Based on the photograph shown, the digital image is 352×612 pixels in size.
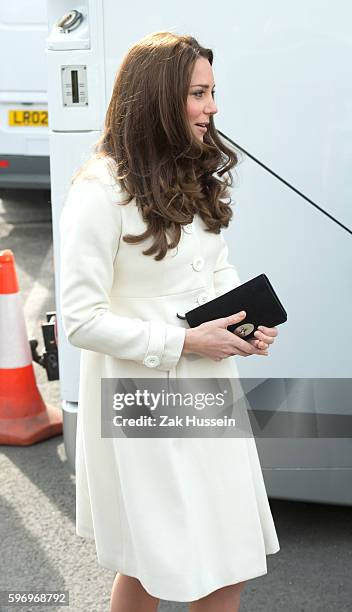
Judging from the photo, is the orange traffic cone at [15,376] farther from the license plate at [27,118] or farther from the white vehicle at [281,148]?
the license plate at [27,118]

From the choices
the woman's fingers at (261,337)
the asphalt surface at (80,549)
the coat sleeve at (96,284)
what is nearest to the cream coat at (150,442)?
the coat sleeve at (96,284)

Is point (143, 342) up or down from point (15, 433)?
up

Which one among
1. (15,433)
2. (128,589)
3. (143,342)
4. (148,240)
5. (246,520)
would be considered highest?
(148,240)

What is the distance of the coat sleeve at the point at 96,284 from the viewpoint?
7.98 ft

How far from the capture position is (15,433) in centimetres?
477

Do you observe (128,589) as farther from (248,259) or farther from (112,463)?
(248,259)

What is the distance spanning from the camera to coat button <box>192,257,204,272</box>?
101 inches

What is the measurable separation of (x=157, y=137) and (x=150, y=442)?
2.27ft

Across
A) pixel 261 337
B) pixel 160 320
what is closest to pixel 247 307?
pixel 261 337

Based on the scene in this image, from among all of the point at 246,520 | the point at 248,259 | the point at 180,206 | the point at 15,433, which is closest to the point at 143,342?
the point at 180,206

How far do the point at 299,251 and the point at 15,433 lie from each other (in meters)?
1.84

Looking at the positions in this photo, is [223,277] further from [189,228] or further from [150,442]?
[150,442]

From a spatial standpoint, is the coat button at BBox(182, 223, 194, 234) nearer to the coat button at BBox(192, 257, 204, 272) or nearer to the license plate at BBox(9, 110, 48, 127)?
the coat button at BBox(192, 257, 204, 272)

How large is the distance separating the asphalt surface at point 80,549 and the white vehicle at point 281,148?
35 centimetres
